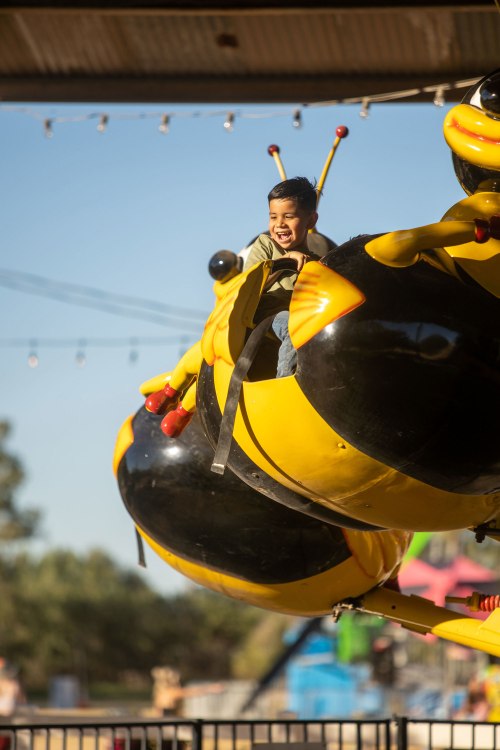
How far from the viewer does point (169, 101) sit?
7.93 meters

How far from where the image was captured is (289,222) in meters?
4.35

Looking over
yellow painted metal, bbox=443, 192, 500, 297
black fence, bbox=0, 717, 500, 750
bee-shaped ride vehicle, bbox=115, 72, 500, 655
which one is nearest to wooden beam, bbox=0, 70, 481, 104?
bee-shaped ride vehicle, bbox=115, 72, 500, 655

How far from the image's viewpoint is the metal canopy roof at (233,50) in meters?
7.20

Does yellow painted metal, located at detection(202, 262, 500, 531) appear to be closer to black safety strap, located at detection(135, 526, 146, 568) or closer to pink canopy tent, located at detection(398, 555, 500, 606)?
black safety strap, located at detection(135, 526, 146, 568)

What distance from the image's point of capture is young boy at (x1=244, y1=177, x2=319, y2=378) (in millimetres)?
4164

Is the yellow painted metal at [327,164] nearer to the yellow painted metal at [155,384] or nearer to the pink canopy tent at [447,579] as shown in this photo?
the yellow painted metal at [155,384]

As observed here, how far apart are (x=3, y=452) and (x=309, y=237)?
49.0m

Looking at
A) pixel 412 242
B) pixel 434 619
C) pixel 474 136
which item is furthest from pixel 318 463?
pixel 434 619

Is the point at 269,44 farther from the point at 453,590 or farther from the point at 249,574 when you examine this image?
the point at 453,590

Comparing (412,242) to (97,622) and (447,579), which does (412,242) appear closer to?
(447,579)

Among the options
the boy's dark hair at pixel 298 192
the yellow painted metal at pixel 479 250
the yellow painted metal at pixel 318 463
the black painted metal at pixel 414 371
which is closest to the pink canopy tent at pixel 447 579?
the boy's dark hair at pixel 298 192

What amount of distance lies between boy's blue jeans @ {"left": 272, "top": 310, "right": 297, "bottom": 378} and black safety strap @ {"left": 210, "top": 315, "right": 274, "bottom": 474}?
0.08 metres

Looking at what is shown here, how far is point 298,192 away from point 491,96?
72 cm

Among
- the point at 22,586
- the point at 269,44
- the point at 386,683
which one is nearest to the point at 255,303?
the point at 269,44
